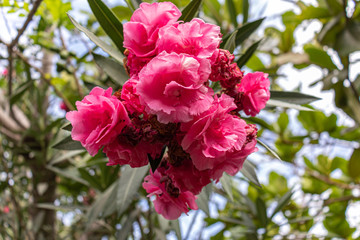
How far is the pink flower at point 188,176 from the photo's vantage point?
720 mm

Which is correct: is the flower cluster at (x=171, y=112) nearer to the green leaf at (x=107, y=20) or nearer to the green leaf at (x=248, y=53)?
the green leaf at (x=107, y=20)

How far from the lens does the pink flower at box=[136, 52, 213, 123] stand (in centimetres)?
61

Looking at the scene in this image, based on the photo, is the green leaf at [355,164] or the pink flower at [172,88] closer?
the pink flower at [172,88]

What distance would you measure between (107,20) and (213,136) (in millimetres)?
494

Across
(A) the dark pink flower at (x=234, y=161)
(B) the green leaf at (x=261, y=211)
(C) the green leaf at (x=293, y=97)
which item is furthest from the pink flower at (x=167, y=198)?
(B) the green leaf at (x=261, y=211)

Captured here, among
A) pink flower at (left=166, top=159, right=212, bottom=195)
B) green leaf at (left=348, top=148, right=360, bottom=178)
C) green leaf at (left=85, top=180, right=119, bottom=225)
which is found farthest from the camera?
green leaf at (left=348, top=148, right=360, bottom=178)

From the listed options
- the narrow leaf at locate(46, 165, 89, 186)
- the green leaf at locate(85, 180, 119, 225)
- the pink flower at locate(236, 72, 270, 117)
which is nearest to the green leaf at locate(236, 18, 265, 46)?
the pink flower at locate(236, 72, 270, 117)

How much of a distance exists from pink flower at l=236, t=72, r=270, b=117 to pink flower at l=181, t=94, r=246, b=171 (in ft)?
0.40

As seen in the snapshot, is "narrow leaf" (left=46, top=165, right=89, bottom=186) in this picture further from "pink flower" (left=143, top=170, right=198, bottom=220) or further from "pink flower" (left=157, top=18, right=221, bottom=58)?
"pink flower" (left=157, top=18, right=221, bottom=58)

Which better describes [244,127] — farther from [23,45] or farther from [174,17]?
[23,45]

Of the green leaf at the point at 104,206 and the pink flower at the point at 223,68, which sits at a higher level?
the pink flower at the point at 223,68

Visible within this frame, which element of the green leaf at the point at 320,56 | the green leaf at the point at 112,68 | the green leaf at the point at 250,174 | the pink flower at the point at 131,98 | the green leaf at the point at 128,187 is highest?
the pink flower at the point at 131,98

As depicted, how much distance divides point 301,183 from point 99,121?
171 cm

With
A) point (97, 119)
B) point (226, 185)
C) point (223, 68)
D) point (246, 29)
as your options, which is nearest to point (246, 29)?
point (246, 29)
